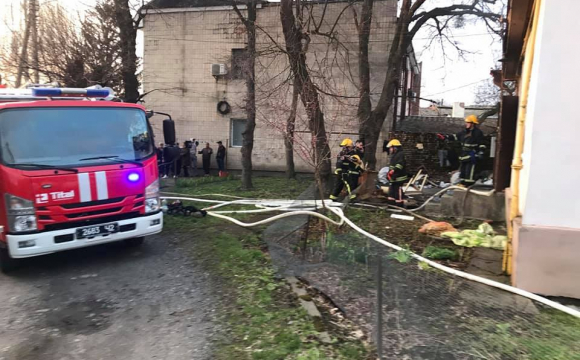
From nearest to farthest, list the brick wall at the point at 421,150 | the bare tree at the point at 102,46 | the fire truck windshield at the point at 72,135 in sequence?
the fire truck windshield at the point at 72,135 → the bare tree at the point at 102,46 → the brick wall at the point at 421,150

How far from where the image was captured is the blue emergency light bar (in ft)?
20.0

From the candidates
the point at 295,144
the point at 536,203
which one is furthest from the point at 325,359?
the point at 295,144

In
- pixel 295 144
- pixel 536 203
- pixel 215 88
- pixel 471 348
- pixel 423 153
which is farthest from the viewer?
pixel 215 88

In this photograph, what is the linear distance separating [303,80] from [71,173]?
514cm

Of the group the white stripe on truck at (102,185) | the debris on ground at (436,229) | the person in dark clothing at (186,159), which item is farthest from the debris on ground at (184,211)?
the person in dark clothing at (186,159)

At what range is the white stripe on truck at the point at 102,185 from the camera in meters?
5.50

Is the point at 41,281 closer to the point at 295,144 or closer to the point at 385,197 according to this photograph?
the point at 295,144

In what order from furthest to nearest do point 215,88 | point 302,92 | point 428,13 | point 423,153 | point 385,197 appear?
point 215,88 < point 423,153 < point 428,13 < point 385,197 < point 302,92

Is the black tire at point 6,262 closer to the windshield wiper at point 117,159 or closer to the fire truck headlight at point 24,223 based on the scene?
the fire truck headlight at point 24,223

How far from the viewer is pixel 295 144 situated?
747 centimetres

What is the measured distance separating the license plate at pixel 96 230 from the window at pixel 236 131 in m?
13.9

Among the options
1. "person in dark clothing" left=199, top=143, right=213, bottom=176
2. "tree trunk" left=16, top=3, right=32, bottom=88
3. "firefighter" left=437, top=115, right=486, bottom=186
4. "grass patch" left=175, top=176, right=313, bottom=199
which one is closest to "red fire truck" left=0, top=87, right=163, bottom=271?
"grass patch" left=175, top=176, right=313, bottom=199

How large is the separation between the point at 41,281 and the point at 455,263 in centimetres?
532

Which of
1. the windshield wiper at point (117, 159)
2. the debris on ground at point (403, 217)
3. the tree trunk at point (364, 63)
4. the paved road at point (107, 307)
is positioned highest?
the tree trunk at point (364, 63)
